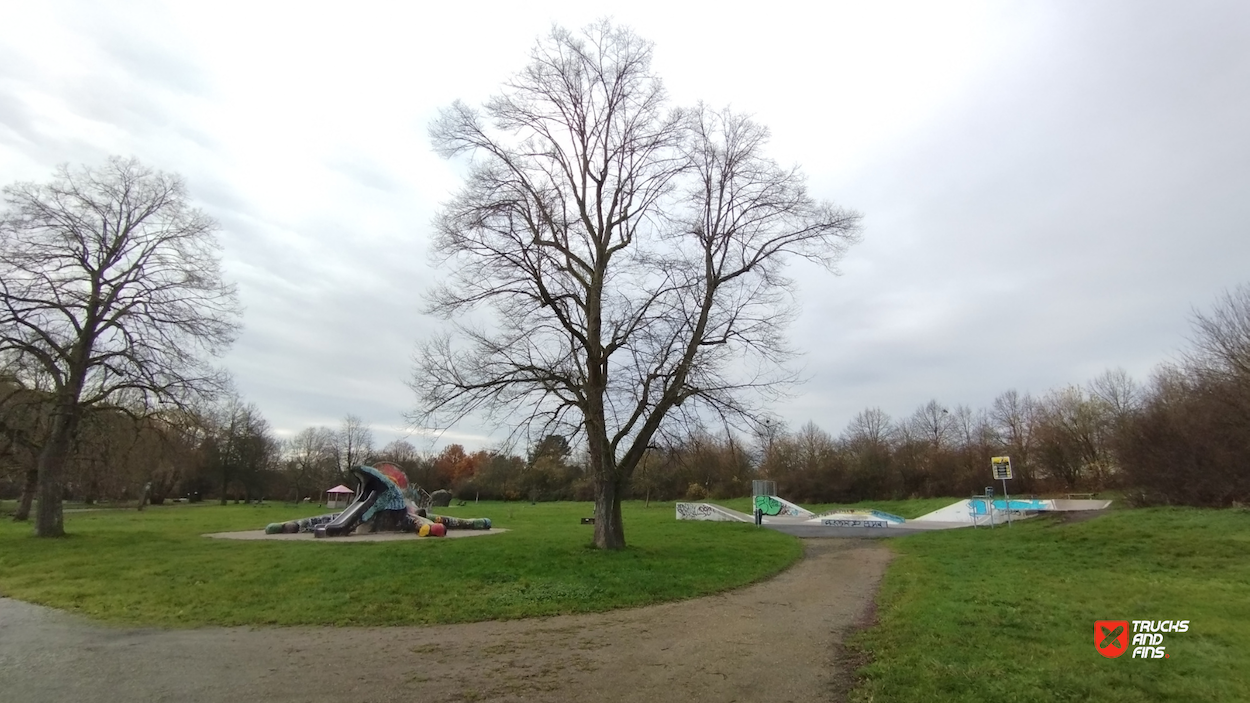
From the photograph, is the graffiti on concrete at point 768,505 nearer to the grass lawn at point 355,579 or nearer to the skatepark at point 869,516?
the skatepark at point 869,516

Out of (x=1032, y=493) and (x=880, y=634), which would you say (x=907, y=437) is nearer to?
(x=1032, y=493)

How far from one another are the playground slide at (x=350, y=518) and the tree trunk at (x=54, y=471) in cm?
766

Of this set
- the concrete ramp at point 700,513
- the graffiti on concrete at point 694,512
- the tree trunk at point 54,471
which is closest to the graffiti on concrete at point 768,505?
the concrete ramp at point 700,513

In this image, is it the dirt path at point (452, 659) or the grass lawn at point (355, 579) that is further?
the grass lawn at point (355, 579)

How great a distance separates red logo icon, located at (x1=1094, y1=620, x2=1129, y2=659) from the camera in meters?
7.17

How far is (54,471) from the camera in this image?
21188mm

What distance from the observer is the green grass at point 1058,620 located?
19.8 ft

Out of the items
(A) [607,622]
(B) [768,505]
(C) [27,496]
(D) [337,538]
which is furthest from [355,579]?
(C) [27,496]

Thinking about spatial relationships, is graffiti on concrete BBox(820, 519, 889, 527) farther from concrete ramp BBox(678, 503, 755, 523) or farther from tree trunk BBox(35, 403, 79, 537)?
tree trunk BBox(35, 403, 79, 537)

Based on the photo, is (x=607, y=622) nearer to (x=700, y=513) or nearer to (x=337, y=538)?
(x=337, y=538)

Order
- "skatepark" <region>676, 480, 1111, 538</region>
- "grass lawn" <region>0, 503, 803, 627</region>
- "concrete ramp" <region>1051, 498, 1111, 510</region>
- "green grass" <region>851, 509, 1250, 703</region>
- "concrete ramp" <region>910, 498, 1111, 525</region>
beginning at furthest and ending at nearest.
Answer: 1. "concrete ramp" <region>1051, 498, 1111, 510</region>
2. "concrete ramp" <region>910, 498, 1111, 525</region>
3. "skatepark" <region>676, 480, 1111, 538</region>
4. "grass lawn" <region>0, 503, 803, 627</region>
5. "green grass" <region>851, 509, 1250, 703</region>

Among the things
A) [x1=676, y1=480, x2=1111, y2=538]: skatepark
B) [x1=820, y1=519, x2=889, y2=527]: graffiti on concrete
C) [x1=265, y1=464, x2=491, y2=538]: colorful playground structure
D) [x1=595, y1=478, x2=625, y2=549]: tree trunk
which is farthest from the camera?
[x1=820, y1=519, x2=889, y2=527]: graffiti on concrete

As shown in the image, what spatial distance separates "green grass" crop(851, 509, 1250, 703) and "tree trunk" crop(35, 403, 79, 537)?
24.5 meters

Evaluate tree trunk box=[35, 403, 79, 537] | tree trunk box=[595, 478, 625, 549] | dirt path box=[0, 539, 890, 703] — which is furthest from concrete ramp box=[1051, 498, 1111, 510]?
tree trunk box=[35, 403, 79, 537]
